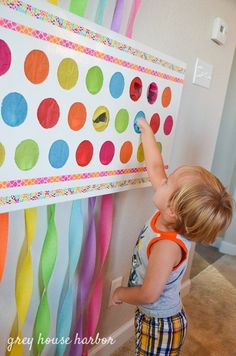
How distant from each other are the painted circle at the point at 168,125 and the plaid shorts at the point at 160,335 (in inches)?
23.7

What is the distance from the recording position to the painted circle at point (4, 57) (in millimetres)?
629

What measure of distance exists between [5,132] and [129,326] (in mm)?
1227

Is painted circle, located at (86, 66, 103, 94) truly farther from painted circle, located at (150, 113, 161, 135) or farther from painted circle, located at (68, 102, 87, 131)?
painted circle, located at (150, 113, 161, 135)

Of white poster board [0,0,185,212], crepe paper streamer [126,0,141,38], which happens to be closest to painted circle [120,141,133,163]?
white poster board [0,0,185,212]

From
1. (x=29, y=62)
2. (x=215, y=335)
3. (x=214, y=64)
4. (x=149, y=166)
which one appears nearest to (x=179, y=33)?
(x=214, y=64)

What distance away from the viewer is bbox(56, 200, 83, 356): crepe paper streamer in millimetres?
969

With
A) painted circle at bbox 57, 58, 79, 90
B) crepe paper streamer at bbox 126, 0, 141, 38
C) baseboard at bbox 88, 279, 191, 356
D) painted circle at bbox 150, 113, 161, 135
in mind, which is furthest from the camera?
baseboard at bbox 88, 279, 191, 356

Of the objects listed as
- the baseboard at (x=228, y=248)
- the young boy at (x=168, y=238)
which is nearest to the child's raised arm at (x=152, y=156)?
the young boy at (x=168, y=238)

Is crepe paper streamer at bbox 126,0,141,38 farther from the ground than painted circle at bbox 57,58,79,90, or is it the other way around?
crepe paper streamer at bbox 126,0,141,38

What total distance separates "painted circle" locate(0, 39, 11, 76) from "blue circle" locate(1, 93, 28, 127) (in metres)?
0.05

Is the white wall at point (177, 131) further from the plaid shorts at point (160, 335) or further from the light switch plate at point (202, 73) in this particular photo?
the plaid shorts at point (160, 335)

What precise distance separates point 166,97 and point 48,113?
475 mm

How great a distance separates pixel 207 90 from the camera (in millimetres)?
1600

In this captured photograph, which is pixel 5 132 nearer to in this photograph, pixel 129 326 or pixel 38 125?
pixel 38 125
